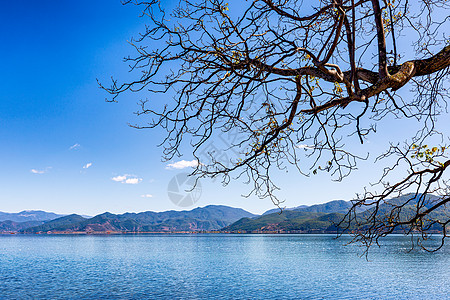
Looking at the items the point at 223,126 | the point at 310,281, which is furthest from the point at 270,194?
the point at 310,281

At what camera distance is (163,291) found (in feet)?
125

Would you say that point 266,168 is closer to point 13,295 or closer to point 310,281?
point 13,295

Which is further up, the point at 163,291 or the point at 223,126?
the point at 223,126

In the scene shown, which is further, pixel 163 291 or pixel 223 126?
pixel 163 291

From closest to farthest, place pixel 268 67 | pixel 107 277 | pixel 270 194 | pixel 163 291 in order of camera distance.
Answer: pixel 268 67, pixel 270 194, pixel 163 291, pixel 107 277

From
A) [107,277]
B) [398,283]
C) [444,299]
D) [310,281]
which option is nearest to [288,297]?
[310,281]

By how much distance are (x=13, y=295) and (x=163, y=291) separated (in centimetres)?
1587

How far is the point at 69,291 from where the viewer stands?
38312 millimetres

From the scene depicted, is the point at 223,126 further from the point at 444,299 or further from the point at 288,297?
the point at 444,299

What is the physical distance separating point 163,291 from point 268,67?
125ft

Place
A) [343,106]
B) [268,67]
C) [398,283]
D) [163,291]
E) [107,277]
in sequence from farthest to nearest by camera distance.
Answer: [107,277] → [398,283] → [163,291] → [343,106] → [268,67]

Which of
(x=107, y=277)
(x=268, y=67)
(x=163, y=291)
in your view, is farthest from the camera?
(x=107, y=277)

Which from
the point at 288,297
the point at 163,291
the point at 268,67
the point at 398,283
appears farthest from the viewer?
the point at 398,283

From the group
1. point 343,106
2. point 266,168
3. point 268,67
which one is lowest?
point 266,168
